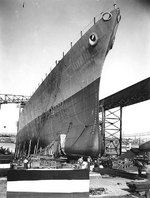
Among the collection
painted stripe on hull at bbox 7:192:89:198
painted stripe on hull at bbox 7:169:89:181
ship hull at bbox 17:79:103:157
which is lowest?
painted stripe on hull at bbox 7:192:89:198

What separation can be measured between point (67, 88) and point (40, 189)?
8.81 m

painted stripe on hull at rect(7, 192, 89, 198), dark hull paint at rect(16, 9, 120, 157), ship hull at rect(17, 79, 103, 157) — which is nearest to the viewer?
painted stripe on hull at rect(7, 192, 89, 198)

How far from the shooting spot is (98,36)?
374 inches

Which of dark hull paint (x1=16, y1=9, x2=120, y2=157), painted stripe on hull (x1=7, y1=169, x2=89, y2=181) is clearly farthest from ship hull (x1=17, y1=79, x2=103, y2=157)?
painted stripe on hull (x1=7, y1=169, x2=89, y2=181)

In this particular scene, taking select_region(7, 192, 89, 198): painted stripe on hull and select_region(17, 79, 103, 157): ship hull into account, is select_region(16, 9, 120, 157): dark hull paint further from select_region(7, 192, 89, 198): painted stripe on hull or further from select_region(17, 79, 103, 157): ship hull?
select_region(7, 192, 89, 198): painted stripe on hull

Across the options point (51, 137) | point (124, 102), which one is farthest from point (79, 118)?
point (124, 102)

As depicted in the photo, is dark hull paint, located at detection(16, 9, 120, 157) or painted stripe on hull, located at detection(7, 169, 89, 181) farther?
dark hull paint, located at detection(16, 9, 120, 157)

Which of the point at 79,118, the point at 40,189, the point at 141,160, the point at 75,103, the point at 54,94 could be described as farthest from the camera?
the point at 54,94

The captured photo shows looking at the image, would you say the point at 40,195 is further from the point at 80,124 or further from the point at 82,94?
the point at 82,94

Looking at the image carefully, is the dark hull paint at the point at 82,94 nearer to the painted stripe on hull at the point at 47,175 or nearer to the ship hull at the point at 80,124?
the ship hull at the point at 80,124

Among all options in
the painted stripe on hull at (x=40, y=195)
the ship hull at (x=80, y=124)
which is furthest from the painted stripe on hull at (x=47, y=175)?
the ship hull at (x=80, y=124)

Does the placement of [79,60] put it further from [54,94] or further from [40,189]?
[40,189]

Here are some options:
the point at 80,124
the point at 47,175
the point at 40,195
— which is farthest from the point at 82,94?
the point at 40,195

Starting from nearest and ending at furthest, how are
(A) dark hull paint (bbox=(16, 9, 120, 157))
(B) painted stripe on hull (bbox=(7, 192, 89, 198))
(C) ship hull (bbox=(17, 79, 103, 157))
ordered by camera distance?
(B) painted stripe on hull (bbox=(7, 192, 89, 198))
(C) ship hull (bbox=(17, 79, 103, 157))
(A) dark hull paint (bbox=(16, 9, 120, 157))
